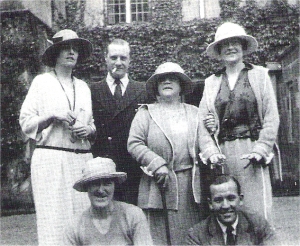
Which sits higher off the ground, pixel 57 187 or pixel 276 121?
pixel 276 121

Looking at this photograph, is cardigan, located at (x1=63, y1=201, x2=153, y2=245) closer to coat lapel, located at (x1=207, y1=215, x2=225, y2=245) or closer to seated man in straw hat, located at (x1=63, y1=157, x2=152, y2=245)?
seated man in straw hat, located at (x1=63, y1=157, x2=152, y2=245)

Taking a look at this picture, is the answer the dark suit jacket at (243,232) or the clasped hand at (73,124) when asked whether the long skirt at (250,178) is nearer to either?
the dark suit jacket at (243,232)

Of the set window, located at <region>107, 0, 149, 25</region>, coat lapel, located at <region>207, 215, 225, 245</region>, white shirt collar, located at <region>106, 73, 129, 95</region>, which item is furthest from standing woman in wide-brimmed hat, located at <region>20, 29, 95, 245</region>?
window, located at <region>107, 0, 149, 25</region>

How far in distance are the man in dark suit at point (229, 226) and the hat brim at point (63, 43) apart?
60.2 inches

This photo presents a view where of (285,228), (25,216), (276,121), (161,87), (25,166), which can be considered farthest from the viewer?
(25,166)

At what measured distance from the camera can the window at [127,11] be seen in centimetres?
1195

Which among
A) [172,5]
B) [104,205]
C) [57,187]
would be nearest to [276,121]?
[104,205]

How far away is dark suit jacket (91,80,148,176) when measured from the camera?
148 inches

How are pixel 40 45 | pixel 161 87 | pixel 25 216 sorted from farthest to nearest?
pixel 40 45 < pixel 25 216 < pixel 161 87

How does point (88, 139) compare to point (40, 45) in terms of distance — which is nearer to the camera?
point (88, 139)

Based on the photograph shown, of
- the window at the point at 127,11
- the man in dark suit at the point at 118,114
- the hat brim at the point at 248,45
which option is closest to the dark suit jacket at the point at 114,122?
the man in dark suit at the point at 118,114

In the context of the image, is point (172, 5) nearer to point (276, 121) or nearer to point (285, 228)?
point (285, 228)

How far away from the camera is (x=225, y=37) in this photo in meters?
3.19

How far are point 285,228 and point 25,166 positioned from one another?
17.3ft
